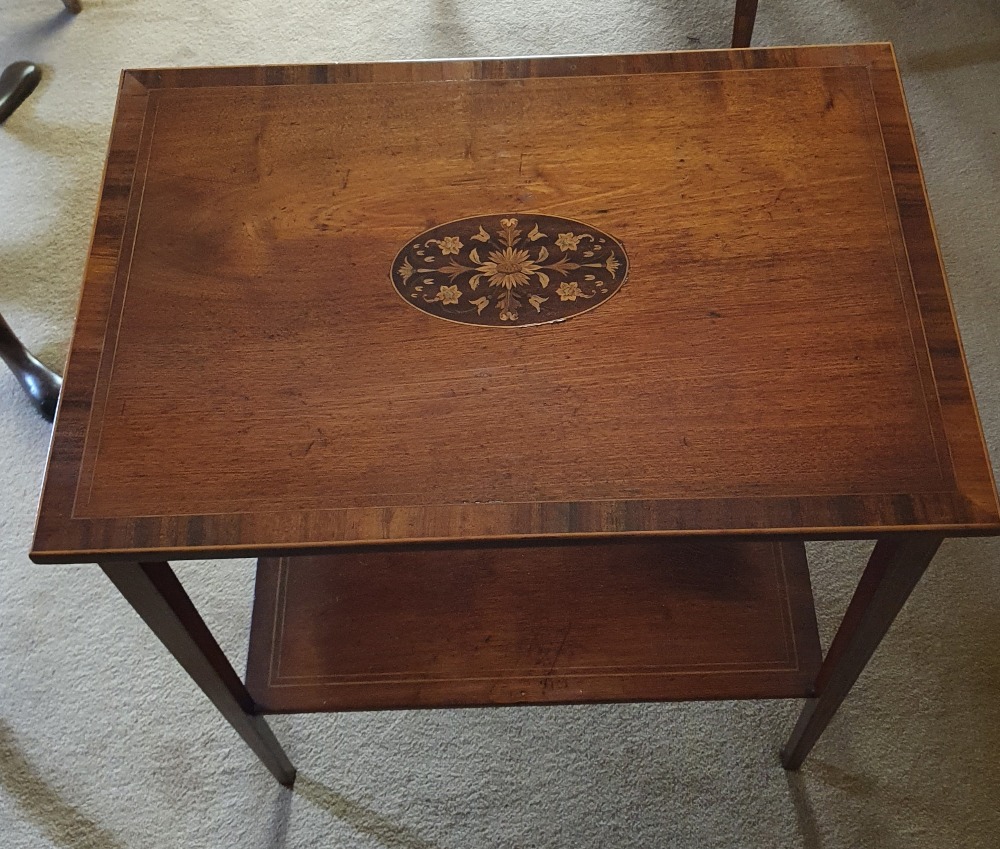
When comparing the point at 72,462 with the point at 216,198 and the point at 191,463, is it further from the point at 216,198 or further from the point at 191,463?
the point at 216,198

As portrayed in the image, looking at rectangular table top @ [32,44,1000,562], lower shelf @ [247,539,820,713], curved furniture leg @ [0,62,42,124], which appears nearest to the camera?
rectangular table top @ [32,44,1000,562]

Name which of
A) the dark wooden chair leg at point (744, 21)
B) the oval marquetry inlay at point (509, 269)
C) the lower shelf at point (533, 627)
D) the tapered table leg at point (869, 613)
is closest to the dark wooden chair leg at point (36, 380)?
the lower shelf at point (533, 627)

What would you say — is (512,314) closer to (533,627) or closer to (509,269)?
(509,269)

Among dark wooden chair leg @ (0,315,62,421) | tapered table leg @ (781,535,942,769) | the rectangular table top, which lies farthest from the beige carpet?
the rectangular table top

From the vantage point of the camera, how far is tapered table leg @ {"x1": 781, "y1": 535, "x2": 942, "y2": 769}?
793mm

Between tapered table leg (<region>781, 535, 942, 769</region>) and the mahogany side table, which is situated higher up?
the mahogany side table

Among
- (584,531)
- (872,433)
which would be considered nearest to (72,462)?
(584,531)

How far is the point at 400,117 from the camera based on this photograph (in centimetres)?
98

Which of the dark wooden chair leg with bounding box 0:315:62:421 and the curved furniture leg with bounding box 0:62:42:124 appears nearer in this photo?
the dark wooden chair leg with bounding box 0:315:62:421

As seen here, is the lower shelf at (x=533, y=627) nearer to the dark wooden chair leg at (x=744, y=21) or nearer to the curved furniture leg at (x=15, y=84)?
the dark wooden chair leg at (x=744, y=21)

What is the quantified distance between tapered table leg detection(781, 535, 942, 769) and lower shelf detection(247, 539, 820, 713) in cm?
4

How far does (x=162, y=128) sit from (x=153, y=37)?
3.28 ft

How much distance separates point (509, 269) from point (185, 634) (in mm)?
422

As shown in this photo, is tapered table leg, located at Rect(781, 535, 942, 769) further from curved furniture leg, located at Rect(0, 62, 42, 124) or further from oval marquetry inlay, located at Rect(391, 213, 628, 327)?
curved furniture leg, located at Rect(0, 62, 42, 124)
